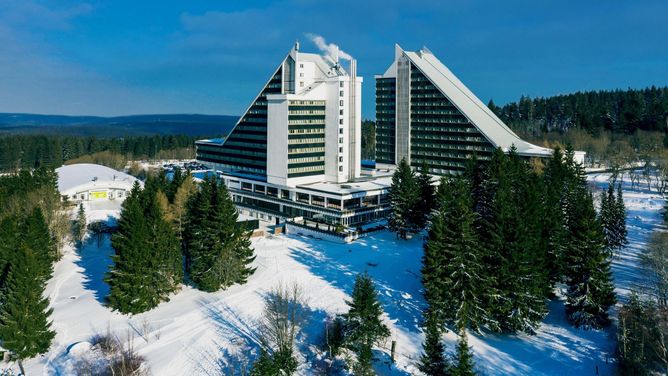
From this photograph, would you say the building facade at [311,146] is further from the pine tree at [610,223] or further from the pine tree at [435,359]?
the pine tree at [435,359]

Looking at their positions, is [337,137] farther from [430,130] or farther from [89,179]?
[89,179]

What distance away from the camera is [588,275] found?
123ft

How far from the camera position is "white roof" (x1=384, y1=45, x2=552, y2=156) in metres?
Answer: 78.6

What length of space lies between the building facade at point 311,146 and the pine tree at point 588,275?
107 feet

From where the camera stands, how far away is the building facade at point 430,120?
81.8 metres

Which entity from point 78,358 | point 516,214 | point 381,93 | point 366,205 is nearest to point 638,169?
point 381,93

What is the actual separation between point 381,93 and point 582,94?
288ft

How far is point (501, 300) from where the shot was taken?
37.4m

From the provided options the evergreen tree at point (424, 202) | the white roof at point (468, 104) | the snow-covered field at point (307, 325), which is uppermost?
the white roof at point (468, 104)

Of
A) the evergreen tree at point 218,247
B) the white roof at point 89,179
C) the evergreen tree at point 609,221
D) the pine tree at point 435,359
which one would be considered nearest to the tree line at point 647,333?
the pine tree at point 435,359

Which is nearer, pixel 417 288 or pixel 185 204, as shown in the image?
pixel 417 288

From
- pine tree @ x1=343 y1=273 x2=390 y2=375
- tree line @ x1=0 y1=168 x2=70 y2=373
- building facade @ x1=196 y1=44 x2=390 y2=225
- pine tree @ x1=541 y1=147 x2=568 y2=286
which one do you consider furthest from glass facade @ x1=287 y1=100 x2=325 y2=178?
pine tree @ x1=343 y1=273 x2=390 y2=375

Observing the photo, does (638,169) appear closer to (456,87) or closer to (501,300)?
(456,87)

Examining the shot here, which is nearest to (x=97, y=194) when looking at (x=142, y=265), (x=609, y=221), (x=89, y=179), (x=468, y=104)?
(x=89, y=179)
